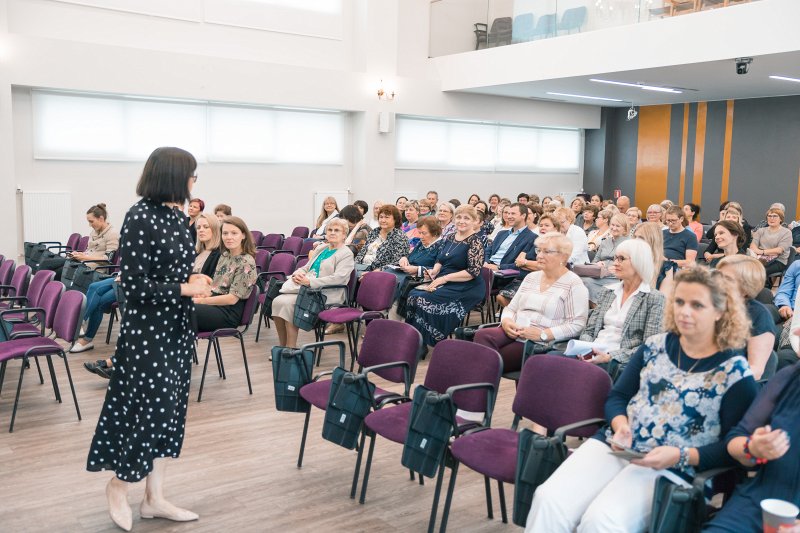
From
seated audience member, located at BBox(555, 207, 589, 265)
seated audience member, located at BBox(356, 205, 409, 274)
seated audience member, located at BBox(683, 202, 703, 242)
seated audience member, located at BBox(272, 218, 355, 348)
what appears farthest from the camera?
seated audience member, located at BBox(683, 202, 703, 242)

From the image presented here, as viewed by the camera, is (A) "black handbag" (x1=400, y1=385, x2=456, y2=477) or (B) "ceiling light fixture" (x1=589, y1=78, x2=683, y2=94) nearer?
(A) "black handbag" (x1=400, y1=385, x2=456, y2=477)

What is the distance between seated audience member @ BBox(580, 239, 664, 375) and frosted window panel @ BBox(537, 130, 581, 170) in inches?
501

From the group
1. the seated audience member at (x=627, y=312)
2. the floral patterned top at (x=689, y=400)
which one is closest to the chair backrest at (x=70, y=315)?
the seated audience member at (x=627, y=312)

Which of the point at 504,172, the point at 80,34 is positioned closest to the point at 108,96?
the point at 80,34

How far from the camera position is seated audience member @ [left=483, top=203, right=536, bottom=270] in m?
7.68

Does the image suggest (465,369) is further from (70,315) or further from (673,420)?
(70,315)

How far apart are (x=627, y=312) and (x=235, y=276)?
283 cm

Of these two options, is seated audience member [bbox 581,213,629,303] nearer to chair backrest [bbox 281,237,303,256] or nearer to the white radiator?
chair backrest [bbox 281,237,303,256]

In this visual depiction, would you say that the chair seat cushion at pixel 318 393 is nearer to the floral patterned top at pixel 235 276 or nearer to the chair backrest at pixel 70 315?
the floral patterned top at pixel 235 276

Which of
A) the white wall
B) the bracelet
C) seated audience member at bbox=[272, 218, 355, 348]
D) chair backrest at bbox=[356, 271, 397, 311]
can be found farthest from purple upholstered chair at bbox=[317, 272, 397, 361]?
the white wall

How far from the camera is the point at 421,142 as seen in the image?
1452cm

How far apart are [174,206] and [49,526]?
1.58 m

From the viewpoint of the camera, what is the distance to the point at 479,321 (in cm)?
842

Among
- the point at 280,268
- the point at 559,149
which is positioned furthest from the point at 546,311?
the point at 559,149
